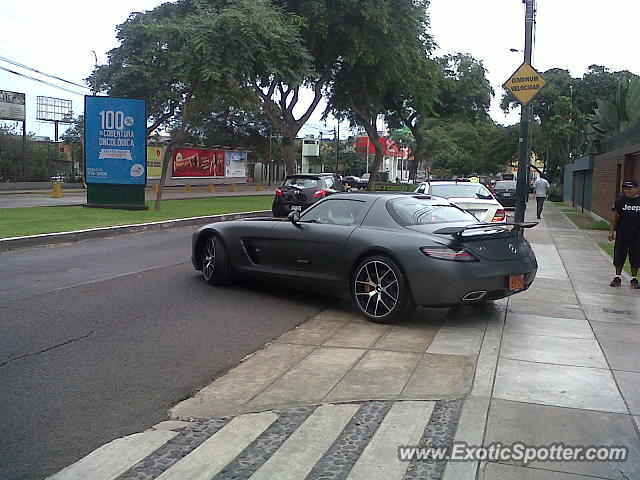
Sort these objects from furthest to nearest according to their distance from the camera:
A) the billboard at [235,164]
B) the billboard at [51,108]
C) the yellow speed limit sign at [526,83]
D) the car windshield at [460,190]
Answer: the billboard at [51,108] < the billboard at [235,164] < the car windshield at [460,190] < the yellow speed limit sign at [526,83]

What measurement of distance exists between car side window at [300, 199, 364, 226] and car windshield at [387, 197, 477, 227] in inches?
17.1

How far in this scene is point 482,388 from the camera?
16.9 ft

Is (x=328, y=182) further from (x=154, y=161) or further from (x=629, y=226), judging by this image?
(x=154, y=161)

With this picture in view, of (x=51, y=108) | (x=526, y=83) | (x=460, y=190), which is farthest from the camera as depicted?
(x=51, y=108)

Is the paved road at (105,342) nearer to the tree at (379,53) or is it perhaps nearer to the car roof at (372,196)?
the car roof at (372,196)

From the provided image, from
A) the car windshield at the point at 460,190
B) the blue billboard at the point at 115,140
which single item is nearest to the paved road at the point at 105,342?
the car windshield at the point at 460,190

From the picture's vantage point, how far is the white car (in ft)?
48.0

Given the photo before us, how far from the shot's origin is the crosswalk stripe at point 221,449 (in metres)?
3.79

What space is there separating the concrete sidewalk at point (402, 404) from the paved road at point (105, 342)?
247 millimetres

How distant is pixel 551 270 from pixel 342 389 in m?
7.31

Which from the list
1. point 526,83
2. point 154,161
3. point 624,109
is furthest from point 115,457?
point 154,161

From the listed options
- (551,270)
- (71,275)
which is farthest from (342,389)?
(551,270)

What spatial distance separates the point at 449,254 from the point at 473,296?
50 centimetres

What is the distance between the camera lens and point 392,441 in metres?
4.21
